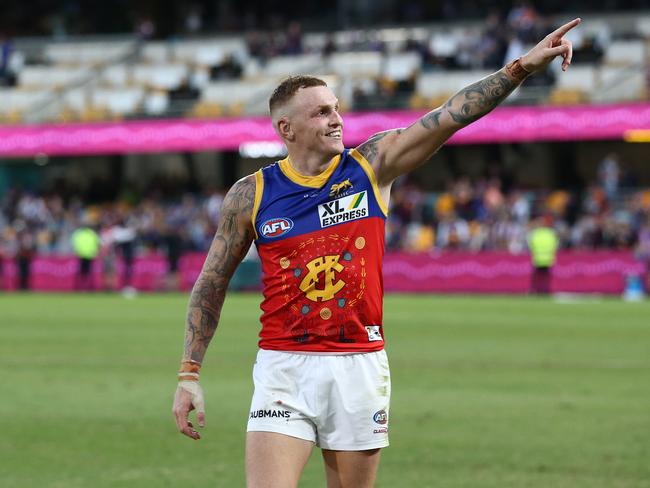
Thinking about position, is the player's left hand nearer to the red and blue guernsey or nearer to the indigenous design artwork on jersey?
the red and blue guernsey

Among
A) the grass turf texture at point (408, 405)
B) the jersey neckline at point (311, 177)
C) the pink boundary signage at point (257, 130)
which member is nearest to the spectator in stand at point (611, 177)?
the pink boundary signage at point (257, 130)

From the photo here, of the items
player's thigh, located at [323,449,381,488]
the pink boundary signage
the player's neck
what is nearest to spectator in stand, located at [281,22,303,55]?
the pink boundary signage

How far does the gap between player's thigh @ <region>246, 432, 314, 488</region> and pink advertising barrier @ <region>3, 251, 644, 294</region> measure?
27.8 m

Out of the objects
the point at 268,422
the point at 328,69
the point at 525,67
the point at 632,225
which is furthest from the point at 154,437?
the point at 328,69

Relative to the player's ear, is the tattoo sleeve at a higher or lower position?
lower

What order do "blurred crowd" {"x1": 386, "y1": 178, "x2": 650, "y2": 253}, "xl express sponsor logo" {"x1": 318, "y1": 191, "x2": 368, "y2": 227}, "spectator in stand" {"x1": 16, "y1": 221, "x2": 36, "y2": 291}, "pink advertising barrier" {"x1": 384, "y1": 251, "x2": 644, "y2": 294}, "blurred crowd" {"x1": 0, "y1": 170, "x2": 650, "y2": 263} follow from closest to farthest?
"xl express sponsor logo" {"x1": 318, "y1": 191, "x2": 368, "y2": 227}, "pink advertising barrier" {"x1": 384, "y1": 251, "x2": 644, "y2": 294}, "blurred crowd" {"x1": 386, "y1": 178, "x2": 650, "y2": 253}, "blurred crowd" {"x1": 0, "y1": 170, "x2": 650, "y2": 263}, "spectator in stand" {"x1": 16, "y1": 221, "x2": 36, "y2": 291}

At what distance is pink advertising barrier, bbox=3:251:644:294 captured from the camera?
3278 centimetres

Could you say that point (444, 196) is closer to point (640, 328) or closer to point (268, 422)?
point (640, 328)

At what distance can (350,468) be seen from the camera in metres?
5.50

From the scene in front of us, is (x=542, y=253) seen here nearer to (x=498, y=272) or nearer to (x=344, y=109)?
(x=498, y=272)

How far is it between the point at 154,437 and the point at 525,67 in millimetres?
6173

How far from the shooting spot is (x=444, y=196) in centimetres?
3875

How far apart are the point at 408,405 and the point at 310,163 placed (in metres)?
7.16

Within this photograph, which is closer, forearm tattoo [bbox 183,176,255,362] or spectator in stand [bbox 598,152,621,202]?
forearm tattoo [bbox 183,176,255,362]
